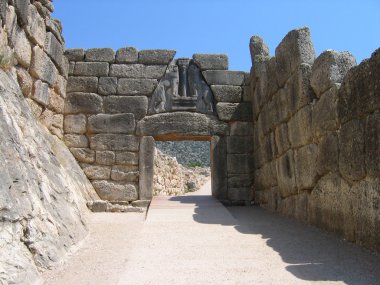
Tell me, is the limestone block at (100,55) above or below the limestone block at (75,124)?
above

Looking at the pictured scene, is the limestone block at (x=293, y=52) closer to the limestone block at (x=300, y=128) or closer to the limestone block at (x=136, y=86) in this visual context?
the limestone block at (x=300, y=128)

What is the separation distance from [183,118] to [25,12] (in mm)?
3584

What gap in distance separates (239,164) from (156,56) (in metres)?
2.96

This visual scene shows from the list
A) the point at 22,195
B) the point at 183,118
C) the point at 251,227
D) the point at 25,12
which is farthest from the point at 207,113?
the point at 22,195

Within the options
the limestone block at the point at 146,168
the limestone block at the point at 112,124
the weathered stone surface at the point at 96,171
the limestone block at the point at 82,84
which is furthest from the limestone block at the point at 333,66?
the limestone block at the point at 82,84

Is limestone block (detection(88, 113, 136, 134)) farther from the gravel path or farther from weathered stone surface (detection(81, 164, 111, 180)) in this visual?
the gravel path

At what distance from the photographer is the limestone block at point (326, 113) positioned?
4.17 m

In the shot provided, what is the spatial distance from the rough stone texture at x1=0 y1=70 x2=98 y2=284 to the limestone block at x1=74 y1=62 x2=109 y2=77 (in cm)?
282

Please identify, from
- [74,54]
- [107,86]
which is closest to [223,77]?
[107,86]

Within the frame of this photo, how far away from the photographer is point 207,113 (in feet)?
26.1

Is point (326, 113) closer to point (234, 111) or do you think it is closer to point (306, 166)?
Result: point (306, 166)

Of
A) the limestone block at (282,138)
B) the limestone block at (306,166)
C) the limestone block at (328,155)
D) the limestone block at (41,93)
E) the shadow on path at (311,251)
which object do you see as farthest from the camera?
the limestone block at (41,93)

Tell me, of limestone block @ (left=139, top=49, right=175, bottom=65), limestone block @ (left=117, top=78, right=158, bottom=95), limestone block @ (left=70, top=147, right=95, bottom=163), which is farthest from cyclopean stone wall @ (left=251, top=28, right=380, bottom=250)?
limestone block @ (left=70, top=147, right=95, bottom=163)

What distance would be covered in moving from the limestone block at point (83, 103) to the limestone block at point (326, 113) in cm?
469
